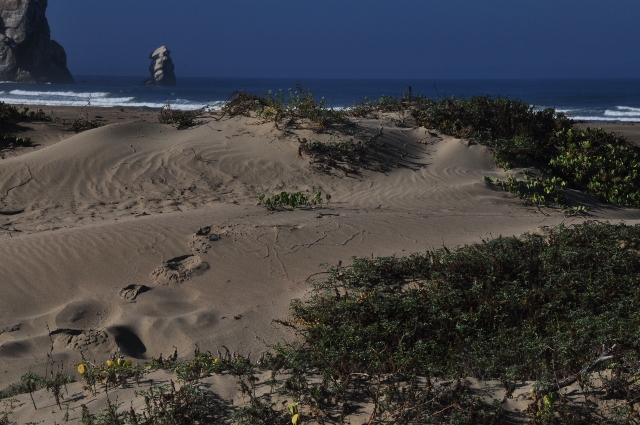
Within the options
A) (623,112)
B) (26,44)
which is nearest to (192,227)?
(623,112)

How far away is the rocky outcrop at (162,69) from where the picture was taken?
8525cm

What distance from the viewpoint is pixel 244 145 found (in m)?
11.6

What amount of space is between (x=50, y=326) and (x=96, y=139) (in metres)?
6.63

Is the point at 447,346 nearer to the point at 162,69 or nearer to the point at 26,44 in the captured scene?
the point at 26,44

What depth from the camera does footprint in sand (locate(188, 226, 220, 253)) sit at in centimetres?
710

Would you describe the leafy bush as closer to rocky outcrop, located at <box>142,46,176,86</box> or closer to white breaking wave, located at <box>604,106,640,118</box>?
white breaking wave, located at <box>604,106,640,118</box>

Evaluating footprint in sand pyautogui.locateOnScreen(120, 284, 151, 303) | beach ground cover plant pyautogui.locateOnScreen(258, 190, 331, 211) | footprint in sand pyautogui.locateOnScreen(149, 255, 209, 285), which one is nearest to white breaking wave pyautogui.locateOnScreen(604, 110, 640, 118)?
beach ground cover plant pyautogui.locateOnScreen(258, 190, 331, 211)

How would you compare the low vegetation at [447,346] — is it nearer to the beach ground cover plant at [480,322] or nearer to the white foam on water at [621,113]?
the beach ground cover plant at [480,322]

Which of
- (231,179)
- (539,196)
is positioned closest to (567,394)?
(539,196)

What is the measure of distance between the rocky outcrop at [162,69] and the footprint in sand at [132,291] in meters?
83.6

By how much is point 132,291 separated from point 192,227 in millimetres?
1588

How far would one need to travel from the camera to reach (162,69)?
85.4 meters

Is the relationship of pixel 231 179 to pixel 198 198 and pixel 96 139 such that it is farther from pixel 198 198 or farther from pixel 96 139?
pixel 96 139

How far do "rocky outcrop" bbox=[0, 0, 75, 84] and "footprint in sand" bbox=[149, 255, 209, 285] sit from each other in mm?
65265
